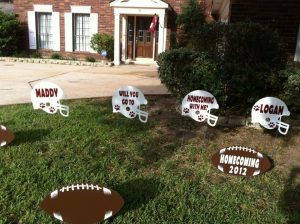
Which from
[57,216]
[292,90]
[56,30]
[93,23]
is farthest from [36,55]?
[57,216]

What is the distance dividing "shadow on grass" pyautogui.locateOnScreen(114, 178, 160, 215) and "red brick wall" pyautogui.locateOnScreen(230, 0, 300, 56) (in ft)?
15.8

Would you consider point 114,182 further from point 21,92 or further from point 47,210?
point 21,92

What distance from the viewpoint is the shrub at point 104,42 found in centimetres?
1494

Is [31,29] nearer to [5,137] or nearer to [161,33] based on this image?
[161,33]

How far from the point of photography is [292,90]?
16.2 ft

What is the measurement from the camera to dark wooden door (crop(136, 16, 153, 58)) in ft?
49.6

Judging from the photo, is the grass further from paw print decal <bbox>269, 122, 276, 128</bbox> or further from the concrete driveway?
the concrete driveway

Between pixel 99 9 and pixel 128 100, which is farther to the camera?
pixel 99 9

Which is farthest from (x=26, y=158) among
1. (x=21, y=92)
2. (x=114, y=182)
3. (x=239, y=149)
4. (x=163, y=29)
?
(x=163, y=29)

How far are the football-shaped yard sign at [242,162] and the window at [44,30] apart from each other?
14.6m

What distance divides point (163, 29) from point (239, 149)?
11.1 metres

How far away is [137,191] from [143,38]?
12501 millimetres

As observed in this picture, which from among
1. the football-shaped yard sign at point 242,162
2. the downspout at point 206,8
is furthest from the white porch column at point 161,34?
the football-shaped yard sign at point 242,162

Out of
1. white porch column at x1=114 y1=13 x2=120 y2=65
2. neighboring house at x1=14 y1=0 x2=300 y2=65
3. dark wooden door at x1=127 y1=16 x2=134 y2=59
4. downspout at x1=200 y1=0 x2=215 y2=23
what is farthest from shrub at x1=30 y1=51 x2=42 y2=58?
downspout at x1=200 y1=0 x2=215 y2=23
